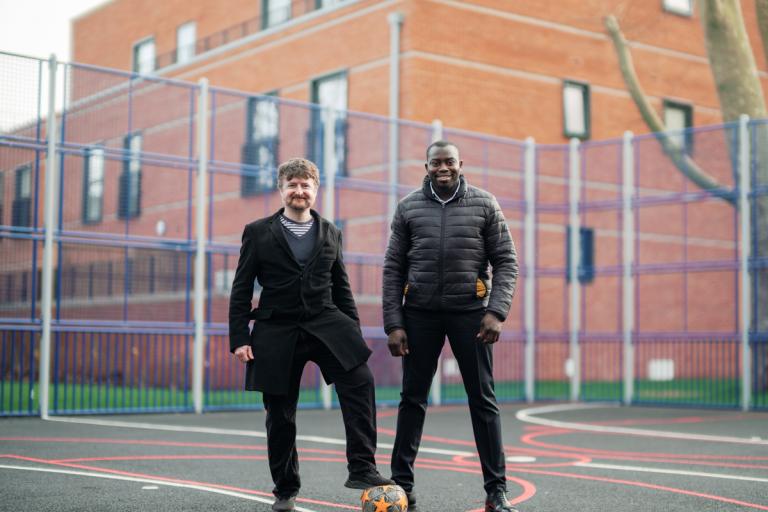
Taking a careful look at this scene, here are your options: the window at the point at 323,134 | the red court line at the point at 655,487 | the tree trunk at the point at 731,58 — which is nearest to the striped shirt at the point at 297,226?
the red court line at the point at 655,487

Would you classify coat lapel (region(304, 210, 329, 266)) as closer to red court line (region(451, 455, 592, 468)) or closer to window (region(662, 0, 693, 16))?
red court line (region(451, 455, 592, 468))

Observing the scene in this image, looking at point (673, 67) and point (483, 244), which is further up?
point (673, 67)

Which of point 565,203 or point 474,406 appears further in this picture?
Answer: point 565,203

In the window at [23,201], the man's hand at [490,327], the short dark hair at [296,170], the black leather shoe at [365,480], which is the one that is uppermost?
the window at [23,201]

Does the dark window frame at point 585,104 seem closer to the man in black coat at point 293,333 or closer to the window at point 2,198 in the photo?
the window at point 2,198

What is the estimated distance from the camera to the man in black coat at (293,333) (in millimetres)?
6055

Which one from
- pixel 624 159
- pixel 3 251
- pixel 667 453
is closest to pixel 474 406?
pixel 667 453

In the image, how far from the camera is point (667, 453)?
9797mm

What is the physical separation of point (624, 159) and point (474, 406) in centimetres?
1120

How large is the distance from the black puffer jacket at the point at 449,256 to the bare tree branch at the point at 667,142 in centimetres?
1010

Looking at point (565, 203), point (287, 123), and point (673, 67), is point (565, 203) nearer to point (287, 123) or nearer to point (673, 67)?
point (287, 123)

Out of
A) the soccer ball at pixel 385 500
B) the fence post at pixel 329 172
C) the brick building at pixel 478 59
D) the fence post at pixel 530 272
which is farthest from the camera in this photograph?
the brick building at pixel 478 59

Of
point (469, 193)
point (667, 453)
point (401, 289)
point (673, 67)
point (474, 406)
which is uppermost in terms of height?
point (673, 67)

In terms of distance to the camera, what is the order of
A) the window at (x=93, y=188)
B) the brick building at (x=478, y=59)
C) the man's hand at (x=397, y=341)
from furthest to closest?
1. the brick building at (x=478, y=59)
2. the window at (x=93, y=188)
3. the man's hand at (x=397, y=341)
